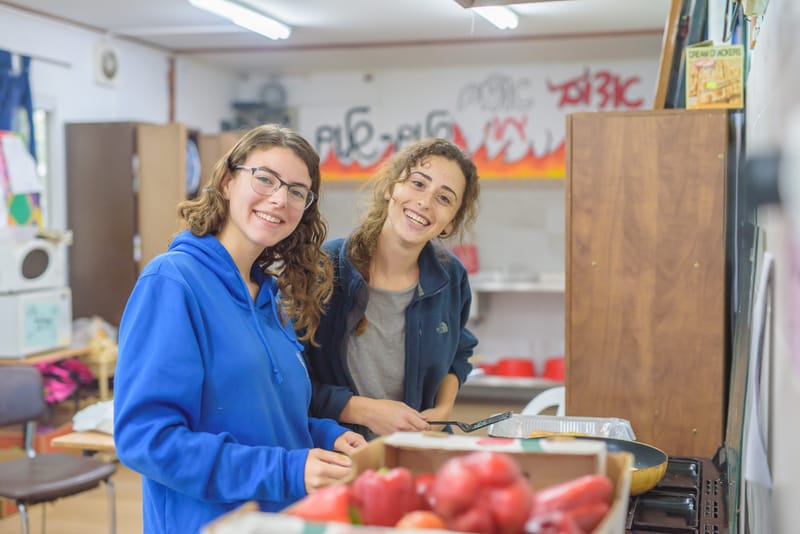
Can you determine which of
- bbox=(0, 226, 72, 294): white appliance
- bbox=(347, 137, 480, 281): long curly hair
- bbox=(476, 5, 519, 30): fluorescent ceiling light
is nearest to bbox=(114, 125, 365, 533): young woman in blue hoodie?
bbox=(347, 137, 480, 281): long curly hair

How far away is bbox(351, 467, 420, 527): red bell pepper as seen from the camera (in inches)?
38.2

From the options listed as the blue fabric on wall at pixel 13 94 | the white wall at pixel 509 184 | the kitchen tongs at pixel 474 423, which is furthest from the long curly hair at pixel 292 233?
the white wall at pixel 509 184

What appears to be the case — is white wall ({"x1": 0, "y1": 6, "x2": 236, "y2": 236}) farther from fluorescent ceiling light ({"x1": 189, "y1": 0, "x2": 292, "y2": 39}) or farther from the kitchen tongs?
the kitchen tongs

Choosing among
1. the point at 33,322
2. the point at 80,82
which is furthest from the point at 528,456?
the point at 80,82

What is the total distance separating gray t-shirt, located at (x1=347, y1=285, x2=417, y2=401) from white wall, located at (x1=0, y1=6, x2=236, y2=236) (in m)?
4.09

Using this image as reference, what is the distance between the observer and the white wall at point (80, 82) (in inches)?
221

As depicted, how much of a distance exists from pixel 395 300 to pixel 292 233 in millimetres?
408

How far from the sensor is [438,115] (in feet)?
24.9

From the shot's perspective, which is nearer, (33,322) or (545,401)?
(545,401)

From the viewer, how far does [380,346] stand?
7.50 feet

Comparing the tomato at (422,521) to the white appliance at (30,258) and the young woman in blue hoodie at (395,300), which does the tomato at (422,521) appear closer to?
the young woman in blue hoodie at (395,300)

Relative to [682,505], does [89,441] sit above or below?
below

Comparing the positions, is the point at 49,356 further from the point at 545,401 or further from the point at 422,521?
the point at 422,521

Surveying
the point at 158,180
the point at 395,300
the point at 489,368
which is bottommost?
the point at 489,368
